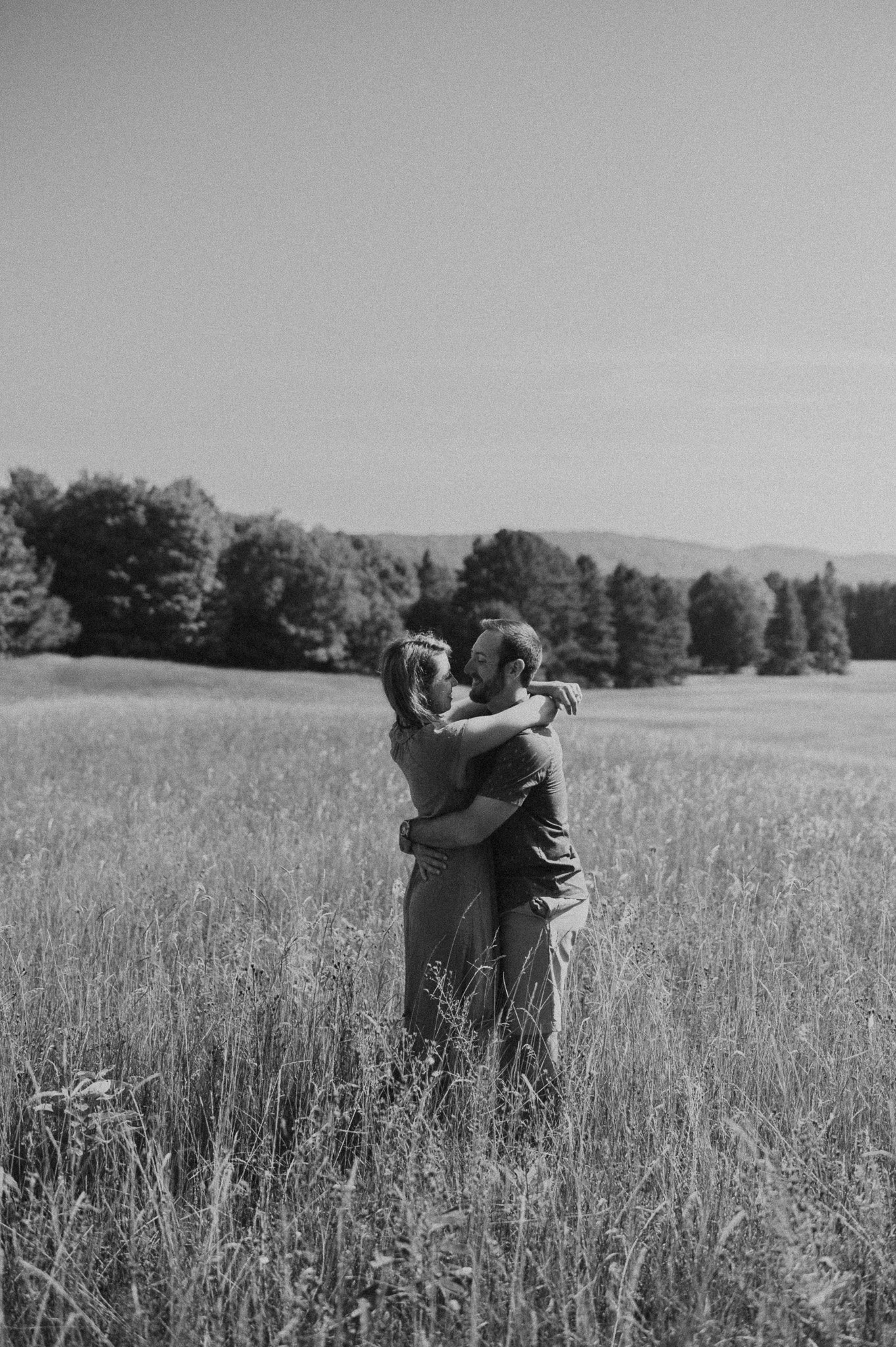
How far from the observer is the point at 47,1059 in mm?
3854

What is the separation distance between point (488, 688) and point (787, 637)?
3061 inches

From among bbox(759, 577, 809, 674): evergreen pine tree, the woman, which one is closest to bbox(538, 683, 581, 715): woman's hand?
the woman

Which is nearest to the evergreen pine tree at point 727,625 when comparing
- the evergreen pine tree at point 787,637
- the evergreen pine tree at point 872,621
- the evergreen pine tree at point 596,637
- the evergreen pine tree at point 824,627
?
the evergreen pine tree at point 787,637

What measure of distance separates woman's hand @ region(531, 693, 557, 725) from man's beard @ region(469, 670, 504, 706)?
0.45 ft

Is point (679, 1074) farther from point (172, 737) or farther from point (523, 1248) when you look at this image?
point (172, 737)

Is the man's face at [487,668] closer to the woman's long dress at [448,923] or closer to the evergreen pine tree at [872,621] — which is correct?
the woman's long dress at [448,923]

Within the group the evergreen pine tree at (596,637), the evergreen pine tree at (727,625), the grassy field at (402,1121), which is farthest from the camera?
the evergreen pine tree at (727,625)

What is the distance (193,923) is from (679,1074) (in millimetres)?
2951

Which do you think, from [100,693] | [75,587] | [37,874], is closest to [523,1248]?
[37,874]

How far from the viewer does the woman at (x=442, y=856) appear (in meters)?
3.53

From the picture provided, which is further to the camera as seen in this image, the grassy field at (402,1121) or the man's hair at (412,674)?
the man's hair at (412,674)

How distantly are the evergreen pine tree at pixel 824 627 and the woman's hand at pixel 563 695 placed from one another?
79496mm

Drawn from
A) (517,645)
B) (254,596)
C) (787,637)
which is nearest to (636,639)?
(787,637)

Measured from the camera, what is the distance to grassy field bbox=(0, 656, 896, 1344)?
8.36ft
